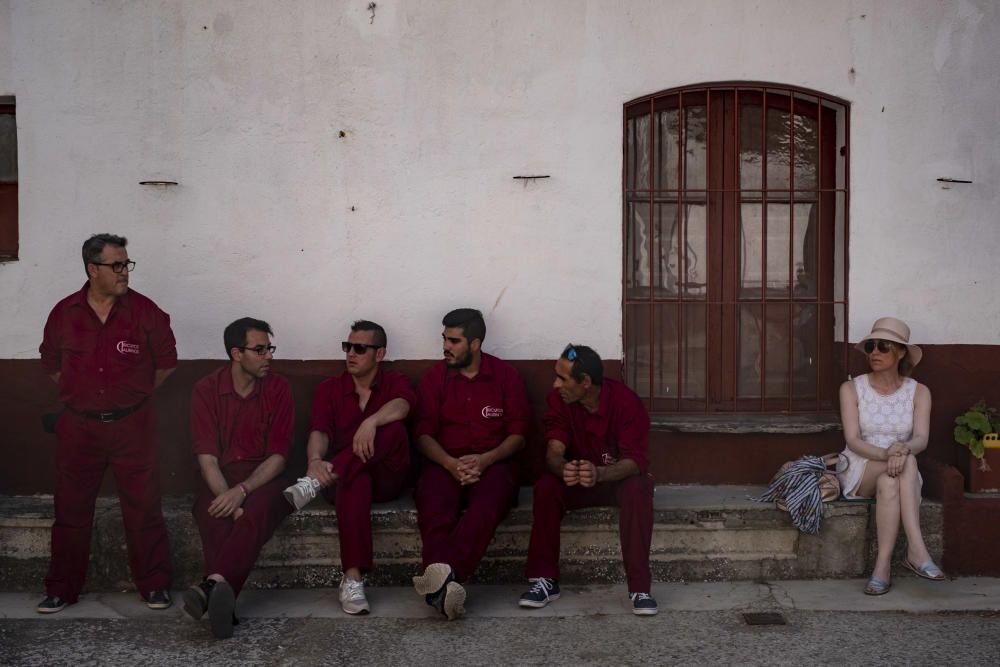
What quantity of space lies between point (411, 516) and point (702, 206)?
8.45 ft

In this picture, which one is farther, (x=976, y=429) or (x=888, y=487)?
(x=976, y=429)

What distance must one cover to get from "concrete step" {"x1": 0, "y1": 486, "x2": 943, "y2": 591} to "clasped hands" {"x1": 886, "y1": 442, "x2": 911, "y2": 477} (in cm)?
30

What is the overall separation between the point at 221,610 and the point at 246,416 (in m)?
1.16

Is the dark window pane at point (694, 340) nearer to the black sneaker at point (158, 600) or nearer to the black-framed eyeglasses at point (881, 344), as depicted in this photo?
the black-framed eyeglasses at point (881, 344)

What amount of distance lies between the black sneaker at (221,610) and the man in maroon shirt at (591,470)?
1.40 metres

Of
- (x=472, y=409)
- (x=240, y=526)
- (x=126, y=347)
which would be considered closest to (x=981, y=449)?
(x=472, y=409)

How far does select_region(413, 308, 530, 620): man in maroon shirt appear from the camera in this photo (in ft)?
17.8

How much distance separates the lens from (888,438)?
567cm

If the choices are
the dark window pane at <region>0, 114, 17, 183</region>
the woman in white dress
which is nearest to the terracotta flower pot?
the woman in white dress

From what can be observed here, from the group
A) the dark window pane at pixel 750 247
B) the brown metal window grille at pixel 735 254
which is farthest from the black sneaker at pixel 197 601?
the dark window pane at pixel 750 247

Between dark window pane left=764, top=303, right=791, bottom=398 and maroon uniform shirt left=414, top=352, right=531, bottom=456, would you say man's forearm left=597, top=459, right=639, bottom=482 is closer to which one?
maroon uniform shirt left=414, top=352, right=531, bottom=456

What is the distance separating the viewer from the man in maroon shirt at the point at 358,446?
17.2 ft

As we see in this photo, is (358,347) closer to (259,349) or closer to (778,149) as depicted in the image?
(259,349)

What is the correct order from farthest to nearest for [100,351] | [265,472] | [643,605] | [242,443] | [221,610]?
[242,443] → [265,472] → [100,351] → [643,605] → [221,610]
